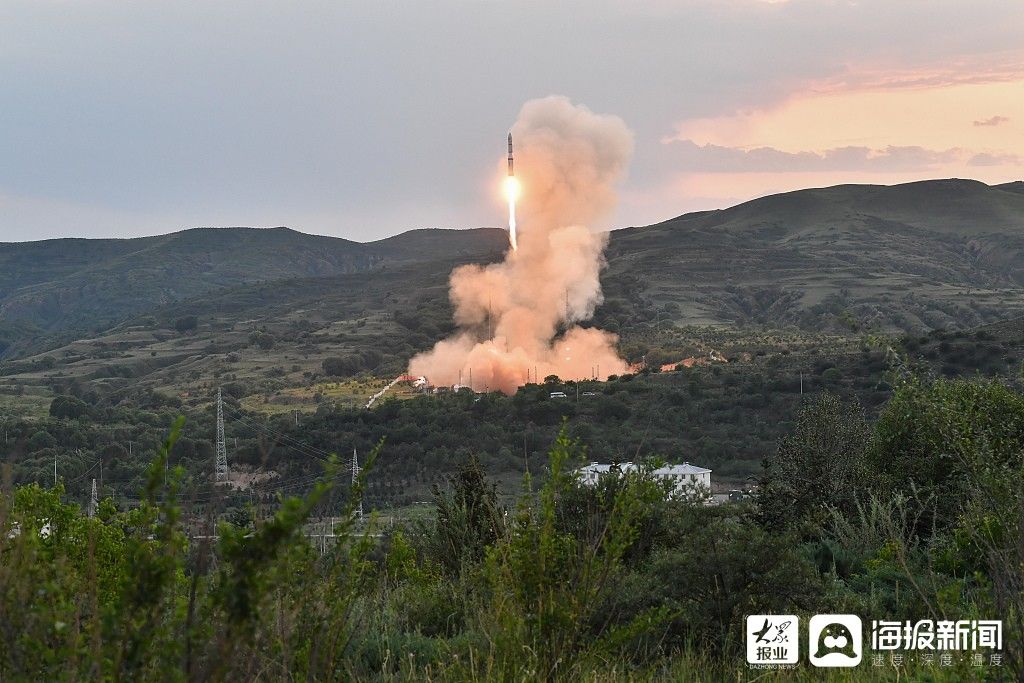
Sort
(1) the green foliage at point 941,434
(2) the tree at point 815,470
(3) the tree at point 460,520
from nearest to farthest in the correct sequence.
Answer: (3) the tree at point 460,520
(2) the tree at point 815,470
(1) the green foliage at point 941,434

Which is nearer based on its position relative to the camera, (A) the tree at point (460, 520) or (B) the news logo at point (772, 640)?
(B) the news logo at point (772, 640)

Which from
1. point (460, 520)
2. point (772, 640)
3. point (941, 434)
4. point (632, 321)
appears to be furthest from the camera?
point (632, 321)

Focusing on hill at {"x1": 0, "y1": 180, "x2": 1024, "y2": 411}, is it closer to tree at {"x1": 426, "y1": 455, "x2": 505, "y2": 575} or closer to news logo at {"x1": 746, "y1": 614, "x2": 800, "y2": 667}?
tree at {"x1": 426, "y1": 455, "x2": 505, "y2": 575}

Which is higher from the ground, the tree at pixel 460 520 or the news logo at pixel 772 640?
the news logo at pixel 772 640

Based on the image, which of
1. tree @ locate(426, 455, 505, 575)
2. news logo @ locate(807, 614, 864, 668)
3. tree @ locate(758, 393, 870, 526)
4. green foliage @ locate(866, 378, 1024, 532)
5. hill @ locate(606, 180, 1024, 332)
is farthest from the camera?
hill @ locate(606, 180, 1024, 332)

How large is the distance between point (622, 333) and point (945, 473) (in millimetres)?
112252

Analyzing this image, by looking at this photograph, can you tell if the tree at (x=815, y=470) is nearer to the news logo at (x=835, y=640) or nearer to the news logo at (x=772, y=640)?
the news logo at (x=835, y=640)

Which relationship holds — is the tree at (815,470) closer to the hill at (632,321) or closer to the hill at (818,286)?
the hill at (632,321)

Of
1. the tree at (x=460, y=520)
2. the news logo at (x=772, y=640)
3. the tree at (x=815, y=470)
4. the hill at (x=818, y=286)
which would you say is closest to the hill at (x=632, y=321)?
the hill at (x=818, y=286)

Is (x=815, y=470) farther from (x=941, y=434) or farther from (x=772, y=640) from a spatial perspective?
(x=772, y=640)

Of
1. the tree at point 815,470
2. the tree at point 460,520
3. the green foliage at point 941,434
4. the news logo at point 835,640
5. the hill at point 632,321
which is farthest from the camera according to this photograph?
the hill at point 632,321

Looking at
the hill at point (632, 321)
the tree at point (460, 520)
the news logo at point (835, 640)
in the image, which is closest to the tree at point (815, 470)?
the tree at point (460, 520)

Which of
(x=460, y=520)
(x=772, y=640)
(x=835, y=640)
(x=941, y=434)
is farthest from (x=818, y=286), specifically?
(x=772, y=640)

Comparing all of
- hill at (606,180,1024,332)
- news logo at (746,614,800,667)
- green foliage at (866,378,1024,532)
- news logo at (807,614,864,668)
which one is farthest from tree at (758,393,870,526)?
hill at (606,180,1024,332)
